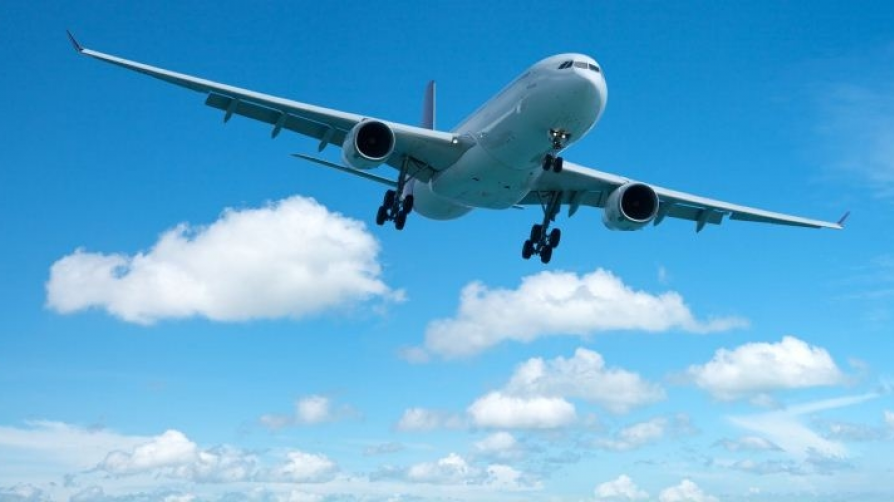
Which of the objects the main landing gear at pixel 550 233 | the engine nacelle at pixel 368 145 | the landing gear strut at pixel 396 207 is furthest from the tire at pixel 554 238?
the engine nacelle at pixel 368 145

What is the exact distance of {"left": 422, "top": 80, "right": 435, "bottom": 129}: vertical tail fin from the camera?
48750 mm

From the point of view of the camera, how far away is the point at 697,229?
141 feet

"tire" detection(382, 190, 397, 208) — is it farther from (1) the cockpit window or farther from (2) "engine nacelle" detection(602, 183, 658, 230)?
(1) the cockpit window

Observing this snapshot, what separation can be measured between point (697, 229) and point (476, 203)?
1128 cm

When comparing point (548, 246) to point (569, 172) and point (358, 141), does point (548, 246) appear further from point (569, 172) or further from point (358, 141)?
point (358, 141)

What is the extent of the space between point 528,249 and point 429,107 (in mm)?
11788

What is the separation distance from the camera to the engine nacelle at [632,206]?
3750 cm

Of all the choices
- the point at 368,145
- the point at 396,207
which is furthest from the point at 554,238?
the point at 368,145

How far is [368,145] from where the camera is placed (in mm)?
34469

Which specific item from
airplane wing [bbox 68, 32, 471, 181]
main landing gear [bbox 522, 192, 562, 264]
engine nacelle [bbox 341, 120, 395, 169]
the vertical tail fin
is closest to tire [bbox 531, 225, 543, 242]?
main landing gear [bbox 522, 192, 562, 264]

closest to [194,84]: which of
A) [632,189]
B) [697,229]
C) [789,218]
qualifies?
[632,189]

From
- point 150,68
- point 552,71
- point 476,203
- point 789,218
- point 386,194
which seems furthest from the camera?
point 789,218

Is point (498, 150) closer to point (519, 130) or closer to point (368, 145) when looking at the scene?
point (519, 130)

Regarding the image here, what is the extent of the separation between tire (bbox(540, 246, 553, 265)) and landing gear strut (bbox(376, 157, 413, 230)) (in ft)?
18.3
